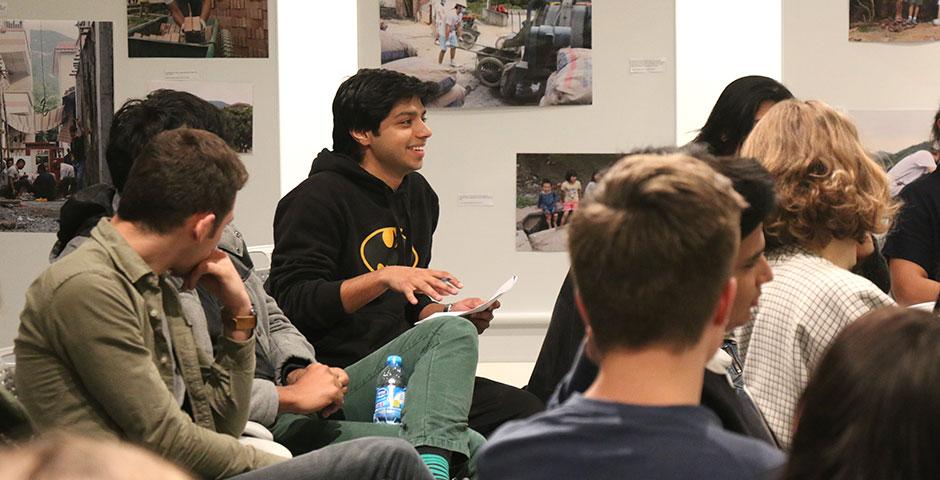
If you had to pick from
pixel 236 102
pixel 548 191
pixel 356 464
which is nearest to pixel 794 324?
pixel 356 464

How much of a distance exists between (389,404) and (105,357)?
115 cm

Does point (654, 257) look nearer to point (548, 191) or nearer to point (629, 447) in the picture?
point (629, 447)

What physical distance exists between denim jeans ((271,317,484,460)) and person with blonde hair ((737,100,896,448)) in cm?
87

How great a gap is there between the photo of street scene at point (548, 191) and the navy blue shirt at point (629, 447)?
4.28m

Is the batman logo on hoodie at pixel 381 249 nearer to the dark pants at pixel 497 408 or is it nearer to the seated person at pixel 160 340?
the dark pants at pixel 497 408

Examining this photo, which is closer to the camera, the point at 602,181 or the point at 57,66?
the point at 602,181

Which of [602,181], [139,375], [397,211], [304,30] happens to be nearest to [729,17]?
[304,30]

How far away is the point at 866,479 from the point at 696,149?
1172 mm

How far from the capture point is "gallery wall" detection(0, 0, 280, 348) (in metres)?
5.60

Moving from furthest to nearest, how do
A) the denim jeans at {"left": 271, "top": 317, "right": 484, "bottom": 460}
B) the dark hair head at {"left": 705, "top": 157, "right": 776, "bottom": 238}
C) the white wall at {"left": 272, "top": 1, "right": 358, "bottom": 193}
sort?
1. the white wall at {"left": 272, "top": 1, "right": 358, "bottom": 193}
2. the denim jeans at {"left": 271, "top": 317, "right": 484, "bottom": 460}
3. the dark hair head at {"left": 705, "top": 157, "right": 776, "bottom": 238}

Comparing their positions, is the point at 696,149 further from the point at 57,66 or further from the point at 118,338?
the point at 57,66

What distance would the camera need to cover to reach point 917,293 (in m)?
3.84

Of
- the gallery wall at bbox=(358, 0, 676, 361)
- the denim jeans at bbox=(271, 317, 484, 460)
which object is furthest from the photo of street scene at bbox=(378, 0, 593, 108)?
the denim jeans at bbox=(271, 317, 484, 460)

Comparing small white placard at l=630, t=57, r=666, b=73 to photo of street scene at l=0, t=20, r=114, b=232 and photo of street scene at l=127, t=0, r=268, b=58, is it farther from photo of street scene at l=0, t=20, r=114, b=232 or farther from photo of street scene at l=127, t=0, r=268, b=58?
photo of street scene at l=0, t=20, r=114, b=232
